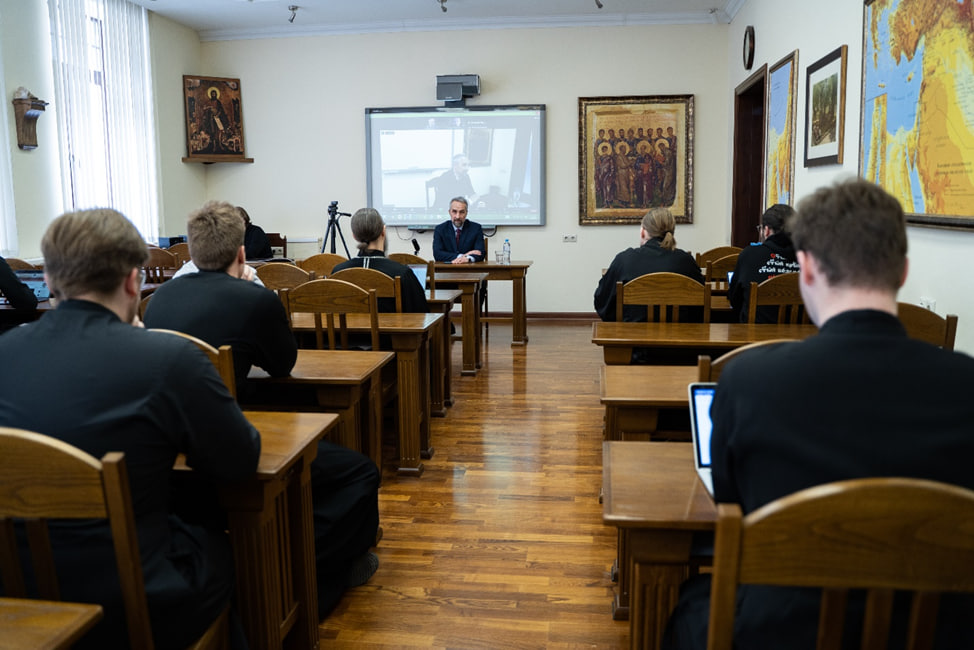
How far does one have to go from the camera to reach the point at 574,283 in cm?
812

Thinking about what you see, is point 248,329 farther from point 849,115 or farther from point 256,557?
point 849,115

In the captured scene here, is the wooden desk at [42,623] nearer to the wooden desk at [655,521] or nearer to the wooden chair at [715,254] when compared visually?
the wooden desk at [655,521]

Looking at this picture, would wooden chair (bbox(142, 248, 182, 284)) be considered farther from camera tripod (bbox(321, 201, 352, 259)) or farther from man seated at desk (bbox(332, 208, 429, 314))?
man seated at desk (bbox(332, 208, 429, 314))

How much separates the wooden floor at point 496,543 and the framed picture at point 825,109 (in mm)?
2004

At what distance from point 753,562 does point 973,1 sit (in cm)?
265

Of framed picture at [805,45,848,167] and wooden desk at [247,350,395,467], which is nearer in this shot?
wooden desk at [247,350,395,467]

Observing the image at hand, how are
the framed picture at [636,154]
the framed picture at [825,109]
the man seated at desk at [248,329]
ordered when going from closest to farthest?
the man seated at desk at [248,329] → the framed picture at [825,109] → the framed picture at [636,154]

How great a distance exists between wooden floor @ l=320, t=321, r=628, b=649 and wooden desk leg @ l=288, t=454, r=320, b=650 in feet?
0.36

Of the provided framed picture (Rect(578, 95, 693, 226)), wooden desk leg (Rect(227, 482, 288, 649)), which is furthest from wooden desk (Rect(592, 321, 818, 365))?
framed picture (Rect(578, 95, 693, 226))

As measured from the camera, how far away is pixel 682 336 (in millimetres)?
3023

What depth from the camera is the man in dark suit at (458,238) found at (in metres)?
7.02

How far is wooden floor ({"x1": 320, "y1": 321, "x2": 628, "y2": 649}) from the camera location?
7.36 feet

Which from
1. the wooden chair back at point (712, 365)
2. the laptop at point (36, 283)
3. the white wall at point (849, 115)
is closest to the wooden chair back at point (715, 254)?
the white wall at point (849, 115)

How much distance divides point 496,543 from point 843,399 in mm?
1941
